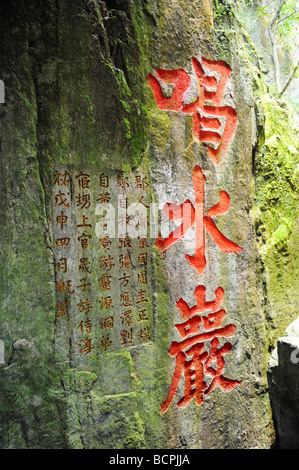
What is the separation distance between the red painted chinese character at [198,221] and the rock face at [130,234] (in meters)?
0.02

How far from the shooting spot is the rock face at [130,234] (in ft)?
9.03

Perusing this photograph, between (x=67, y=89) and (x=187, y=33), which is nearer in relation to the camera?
(x=67, y=89)

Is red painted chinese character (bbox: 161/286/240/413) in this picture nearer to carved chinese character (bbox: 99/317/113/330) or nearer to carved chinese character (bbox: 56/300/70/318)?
carved chinese character (bbox: 99/317/113/330)

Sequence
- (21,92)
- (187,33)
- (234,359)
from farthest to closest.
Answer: (234,359), (187,33), (21,92)

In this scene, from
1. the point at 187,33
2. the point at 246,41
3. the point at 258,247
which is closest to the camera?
the point at 187,33

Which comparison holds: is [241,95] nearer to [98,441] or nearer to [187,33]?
[187,33]

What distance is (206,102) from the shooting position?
3676 mm

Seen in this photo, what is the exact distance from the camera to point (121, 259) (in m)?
3.11

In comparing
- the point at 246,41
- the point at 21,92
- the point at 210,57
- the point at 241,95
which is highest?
the point at 246,41

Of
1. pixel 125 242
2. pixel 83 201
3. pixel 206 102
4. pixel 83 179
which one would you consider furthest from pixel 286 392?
pixel 206 102

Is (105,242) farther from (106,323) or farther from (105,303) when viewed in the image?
(106,323)

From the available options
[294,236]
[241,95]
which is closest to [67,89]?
[241,95]

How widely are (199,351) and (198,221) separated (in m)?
1.36

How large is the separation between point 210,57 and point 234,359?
337 cm
